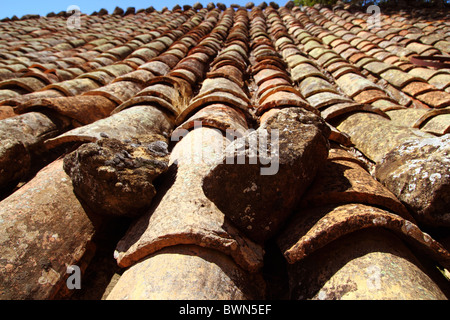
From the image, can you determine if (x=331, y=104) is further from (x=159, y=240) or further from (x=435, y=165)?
(x=159, y=240)

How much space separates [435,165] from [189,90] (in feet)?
8.10

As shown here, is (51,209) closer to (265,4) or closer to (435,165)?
(435,165)

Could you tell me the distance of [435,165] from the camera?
1218mm

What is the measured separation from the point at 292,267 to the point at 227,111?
1335 millimetres

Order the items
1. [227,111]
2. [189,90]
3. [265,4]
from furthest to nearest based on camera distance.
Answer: [265,4] → [189,90] → [227,111]

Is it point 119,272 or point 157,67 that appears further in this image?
point 157,67

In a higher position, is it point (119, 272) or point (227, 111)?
point (227, 111)

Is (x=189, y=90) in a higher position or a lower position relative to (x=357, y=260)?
higher
